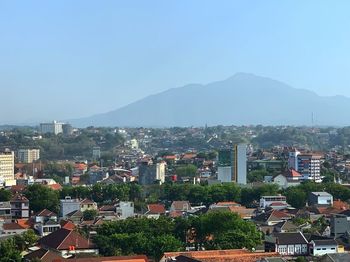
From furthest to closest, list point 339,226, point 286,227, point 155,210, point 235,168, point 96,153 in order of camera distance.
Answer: point 96,153 < point 235,168 < point 155,210 < point 286,227 < point 339,226

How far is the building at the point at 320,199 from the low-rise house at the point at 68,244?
562 inches

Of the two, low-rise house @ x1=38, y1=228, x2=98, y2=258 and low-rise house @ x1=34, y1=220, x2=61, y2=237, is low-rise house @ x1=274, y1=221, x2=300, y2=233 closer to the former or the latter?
low-rise house @ x1=38, y1=228, x2=98, y2=258

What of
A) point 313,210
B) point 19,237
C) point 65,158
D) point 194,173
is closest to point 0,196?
point 19,237

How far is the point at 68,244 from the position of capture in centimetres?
2111

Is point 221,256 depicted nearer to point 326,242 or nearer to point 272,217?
point 326,242

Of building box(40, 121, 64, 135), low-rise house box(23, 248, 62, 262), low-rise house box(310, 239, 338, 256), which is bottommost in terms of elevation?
low-rise house box(310, 239, 338, 256)

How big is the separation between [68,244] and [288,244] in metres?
6.88

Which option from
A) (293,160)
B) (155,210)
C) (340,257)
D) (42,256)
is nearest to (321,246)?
(340,257)

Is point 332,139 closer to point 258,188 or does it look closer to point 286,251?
point 258,188

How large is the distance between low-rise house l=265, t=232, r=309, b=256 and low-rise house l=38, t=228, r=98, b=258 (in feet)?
18.2

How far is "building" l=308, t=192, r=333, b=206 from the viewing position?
3272 centimetres

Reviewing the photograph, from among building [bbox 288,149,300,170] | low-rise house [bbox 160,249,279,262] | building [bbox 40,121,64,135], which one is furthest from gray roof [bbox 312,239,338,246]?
building [bbox 40,121,64,135]

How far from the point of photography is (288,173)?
4419 cm

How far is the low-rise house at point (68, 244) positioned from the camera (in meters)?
20.8
